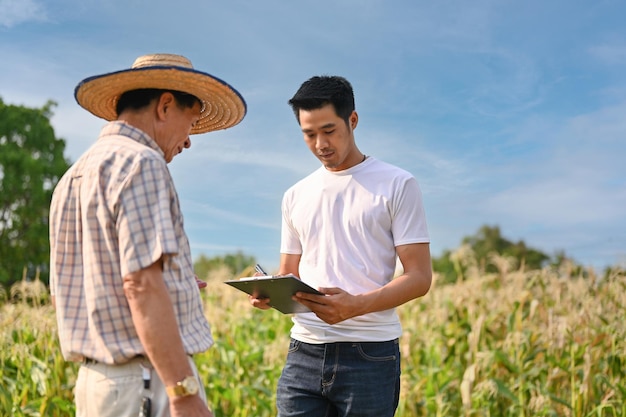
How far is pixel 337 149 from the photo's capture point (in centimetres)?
268

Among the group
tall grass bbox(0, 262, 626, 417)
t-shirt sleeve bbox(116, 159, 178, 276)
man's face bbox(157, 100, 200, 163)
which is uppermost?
man's face bbox(157, 100, 200, 163)

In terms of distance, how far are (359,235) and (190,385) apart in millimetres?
1066

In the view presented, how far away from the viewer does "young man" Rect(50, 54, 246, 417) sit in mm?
1749

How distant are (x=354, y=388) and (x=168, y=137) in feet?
3.86

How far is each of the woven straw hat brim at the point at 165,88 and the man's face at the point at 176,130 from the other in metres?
0.06

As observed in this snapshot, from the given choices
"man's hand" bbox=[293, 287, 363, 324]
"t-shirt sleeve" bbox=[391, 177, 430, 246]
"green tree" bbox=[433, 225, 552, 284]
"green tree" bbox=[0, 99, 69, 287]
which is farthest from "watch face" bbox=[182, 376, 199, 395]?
"green tree" bbox=[433, 225, 552, 284]

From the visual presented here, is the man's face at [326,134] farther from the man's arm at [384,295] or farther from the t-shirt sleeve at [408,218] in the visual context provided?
the man's arm at [384,295]

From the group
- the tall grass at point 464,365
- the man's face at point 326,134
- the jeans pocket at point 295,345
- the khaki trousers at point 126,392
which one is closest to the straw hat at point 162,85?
the man's face at point 326,134

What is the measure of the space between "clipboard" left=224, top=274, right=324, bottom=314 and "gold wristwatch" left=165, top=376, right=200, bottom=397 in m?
0.55

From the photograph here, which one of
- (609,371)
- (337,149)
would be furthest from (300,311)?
(609,371)

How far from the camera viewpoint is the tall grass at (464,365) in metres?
4.29

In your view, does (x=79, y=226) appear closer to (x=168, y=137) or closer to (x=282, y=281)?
(x=168, y=137)

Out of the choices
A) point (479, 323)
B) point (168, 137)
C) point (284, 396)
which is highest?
point (168, 137)

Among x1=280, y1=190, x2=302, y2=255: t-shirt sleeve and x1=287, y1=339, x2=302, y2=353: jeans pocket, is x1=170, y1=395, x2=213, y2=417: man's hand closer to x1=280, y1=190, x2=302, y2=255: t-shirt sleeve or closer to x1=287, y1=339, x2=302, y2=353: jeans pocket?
x1=287, y1=339, x2=302, y2=353: jeans pocket
